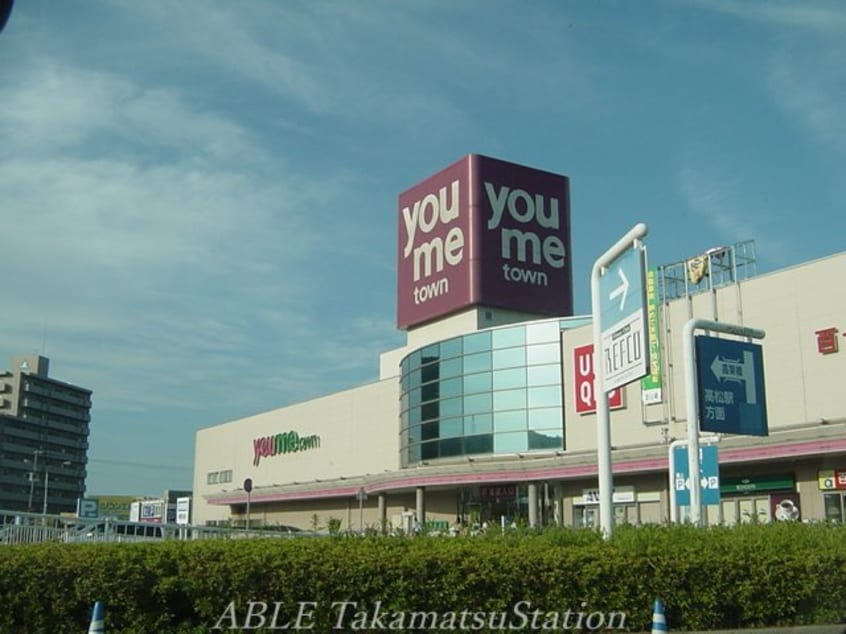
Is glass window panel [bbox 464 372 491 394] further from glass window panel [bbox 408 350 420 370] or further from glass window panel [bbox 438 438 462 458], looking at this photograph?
glass window panel [bbox 408 350 420 370]

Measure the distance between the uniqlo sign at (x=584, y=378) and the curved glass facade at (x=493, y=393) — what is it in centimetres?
101

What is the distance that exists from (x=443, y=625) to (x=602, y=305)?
19.2 ft

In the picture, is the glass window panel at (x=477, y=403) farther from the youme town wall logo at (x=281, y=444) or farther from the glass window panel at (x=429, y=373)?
the youme town wall logo at (x=281, y=444)

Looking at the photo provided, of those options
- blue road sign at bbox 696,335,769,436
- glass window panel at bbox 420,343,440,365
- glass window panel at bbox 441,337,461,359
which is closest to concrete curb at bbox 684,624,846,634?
blue road sign at bbox 696,335,769,436

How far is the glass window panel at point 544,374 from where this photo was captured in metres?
39.2

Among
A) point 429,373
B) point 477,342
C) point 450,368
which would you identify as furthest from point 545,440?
point 429,373

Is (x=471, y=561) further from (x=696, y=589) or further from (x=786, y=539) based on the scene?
(x=786, y=539)

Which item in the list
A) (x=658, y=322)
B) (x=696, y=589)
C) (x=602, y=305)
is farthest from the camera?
(x=658, y=322)

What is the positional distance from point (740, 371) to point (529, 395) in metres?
21.4

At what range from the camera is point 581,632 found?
34.4 ft

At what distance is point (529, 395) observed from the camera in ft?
130

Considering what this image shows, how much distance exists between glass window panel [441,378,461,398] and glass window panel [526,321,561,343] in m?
4.04

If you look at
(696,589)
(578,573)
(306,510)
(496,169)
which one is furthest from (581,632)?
(306,510)

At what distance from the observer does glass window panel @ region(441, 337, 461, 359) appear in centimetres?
4281
